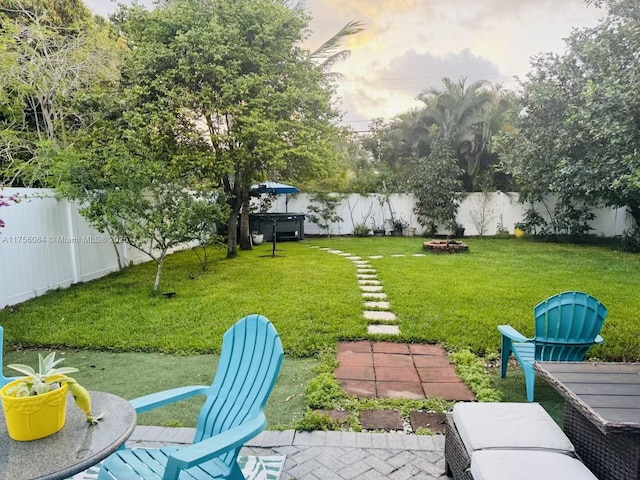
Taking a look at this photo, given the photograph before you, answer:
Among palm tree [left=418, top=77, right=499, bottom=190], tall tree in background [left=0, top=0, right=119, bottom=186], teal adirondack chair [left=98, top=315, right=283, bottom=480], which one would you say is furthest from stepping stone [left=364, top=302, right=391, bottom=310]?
palm tree [left=418, top=77, right=499, bottom=190]

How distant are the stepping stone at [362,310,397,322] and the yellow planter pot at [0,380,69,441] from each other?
3.76 metres

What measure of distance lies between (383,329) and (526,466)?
9.74ft

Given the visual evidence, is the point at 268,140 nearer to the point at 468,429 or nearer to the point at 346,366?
the point at 346,366

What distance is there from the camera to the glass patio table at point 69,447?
1.24 meters

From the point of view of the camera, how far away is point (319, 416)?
268 centimetres

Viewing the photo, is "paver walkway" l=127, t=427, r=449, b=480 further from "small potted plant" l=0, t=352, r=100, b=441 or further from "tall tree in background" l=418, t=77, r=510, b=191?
"tall tree in background" l=418, t=77, r=510, b=191

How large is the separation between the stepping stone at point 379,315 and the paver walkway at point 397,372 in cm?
67

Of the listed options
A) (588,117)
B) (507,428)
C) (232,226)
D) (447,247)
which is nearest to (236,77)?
(232,226)

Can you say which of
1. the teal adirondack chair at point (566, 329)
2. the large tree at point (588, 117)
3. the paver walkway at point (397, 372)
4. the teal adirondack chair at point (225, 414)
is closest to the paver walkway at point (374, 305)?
the paver walkway at point (397, 372)

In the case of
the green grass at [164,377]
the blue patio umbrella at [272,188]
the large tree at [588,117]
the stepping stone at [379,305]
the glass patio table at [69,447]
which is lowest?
the green grass at [164,377]

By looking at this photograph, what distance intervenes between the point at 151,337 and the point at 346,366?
2187 millimetres

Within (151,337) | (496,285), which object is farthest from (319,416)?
(496,285)

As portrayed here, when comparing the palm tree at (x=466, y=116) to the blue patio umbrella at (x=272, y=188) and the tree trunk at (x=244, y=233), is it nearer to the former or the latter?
the blue patio umbrella at (x=272, y=188)

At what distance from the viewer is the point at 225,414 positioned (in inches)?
78.4
